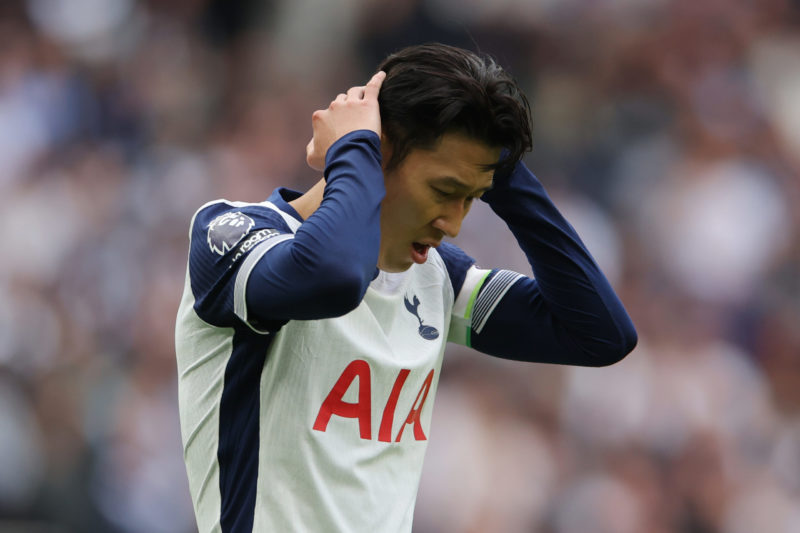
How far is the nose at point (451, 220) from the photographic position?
2.11 meters

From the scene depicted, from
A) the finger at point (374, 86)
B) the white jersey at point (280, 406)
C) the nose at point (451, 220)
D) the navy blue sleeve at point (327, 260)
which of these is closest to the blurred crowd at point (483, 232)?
the white jersey at point (280, 406)

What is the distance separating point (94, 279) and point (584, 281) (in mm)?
3480

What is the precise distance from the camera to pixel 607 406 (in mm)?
5246

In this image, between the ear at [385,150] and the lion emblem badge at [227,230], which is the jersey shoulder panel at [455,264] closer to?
the ear at [385,150]

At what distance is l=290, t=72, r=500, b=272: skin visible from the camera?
208cm

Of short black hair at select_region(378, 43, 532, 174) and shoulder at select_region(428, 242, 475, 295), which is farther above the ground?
short black hair at select_region(378, 43, 532, 174)

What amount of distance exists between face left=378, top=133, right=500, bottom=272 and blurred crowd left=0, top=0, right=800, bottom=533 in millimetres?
2958

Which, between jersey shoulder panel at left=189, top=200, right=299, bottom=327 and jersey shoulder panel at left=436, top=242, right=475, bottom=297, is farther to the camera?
jersey shoulder panel at left=436, top=242, right=475, bottom=297

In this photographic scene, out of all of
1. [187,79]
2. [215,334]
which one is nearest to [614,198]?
[187,79]

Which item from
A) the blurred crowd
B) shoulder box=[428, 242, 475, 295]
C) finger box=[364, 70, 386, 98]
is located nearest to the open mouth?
shoulder box=[428, 242, 475, 295]

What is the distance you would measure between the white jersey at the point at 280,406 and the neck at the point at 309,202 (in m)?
0.05

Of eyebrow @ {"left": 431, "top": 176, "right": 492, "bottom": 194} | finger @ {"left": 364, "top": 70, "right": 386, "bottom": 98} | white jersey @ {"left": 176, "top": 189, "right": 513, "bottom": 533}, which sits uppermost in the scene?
finger @ {"left": 364, "top": 70, "right": 386, "bottom": 98}

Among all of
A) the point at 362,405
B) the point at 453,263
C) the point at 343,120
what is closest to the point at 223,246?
the point at 343,120

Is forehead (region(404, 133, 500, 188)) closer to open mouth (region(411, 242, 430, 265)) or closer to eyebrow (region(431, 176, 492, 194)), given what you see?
eyebrow (region(431, 176, 492, 194))
